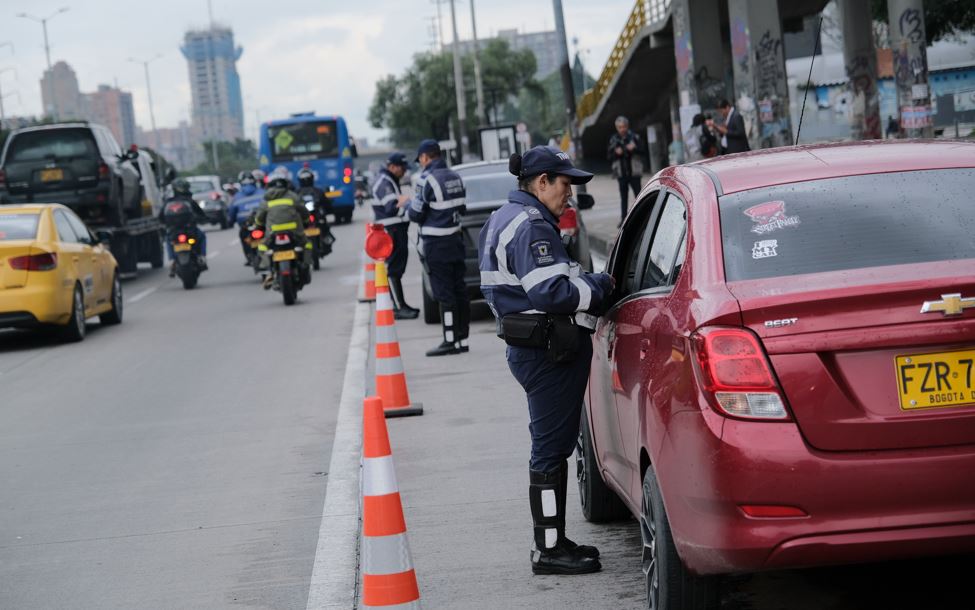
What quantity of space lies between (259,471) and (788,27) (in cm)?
3520

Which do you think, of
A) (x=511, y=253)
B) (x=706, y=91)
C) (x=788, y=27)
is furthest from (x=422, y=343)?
(x=788, y=27)

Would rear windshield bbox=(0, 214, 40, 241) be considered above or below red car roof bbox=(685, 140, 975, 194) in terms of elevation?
above

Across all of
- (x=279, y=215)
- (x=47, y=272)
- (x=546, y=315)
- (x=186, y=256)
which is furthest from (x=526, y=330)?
(x=186, y=256)

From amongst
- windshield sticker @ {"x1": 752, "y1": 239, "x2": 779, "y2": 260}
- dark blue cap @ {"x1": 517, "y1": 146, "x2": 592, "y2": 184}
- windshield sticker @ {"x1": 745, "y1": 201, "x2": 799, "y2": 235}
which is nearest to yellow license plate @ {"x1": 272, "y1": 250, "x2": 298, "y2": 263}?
dark blue cap @ {"x1": 517, "y1": 146, "x2": 592, "y2": 184}

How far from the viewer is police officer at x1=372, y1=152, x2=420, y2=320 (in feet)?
55.5

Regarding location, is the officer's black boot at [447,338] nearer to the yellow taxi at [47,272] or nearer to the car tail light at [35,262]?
the yellow taxi at [47,272]

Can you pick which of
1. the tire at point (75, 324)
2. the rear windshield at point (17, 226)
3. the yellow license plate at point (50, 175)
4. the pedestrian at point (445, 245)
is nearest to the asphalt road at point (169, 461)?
the tire at point (75, 324)

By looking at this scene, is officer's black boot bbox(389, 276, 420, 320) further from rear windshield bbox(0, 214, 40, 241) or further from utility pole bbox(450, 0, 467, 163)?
utility pole bbox(450, 0, 467, 163)

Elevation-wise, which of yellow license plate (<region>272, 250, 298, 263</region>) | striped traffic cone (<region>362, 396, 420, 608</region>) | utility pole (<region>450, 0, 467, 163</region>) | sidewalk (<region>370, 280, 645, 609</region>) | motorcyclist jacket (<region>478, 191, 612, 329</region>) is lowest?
sidewalk (<region>370, 280, 645, 609</region>)

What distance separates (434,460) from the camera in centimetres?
870

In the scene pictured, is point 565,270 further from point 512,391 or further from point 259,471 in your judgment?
point 512,391

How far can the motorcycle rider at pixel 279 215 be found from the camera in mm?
19578

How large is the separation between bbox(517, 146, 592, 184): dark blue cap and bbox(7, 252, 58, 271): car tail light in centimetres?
1163

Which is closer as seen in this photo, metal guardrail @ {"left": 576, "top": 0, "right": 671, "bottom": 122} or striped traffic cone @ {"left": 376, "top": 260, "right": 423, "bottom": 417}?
striped traffic cone @ {"left": 376, "top": 260, "right": 423, "bottom": 417}
